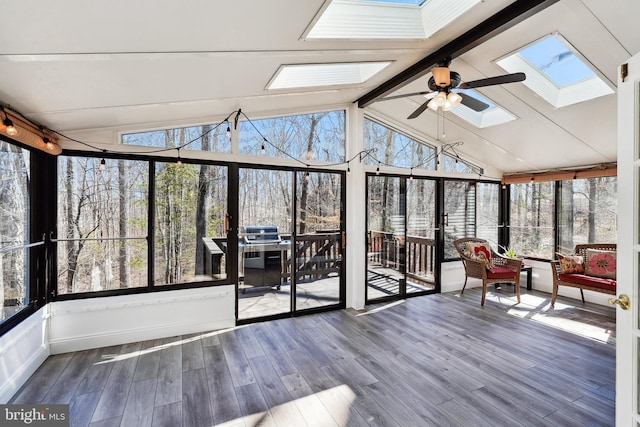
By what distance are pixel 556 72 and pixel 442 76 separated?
5.65 feet

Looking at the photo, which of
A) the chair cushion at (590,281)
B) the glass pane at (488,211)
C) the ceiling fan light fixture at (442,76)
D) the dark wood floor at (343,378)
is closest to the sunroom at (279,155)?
the ceiling fan light fixture at (442,76)

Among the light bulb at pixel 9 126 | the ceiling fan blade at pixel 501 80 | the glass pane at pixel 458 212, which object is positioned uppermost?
the ceiling fan blade at pixel 501 80

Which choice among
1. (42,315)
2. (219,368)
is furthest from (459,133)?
(42,315)

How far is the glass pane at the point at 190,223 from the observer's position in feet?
11.4

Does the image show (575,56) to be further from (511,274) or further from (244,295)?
(244,295)

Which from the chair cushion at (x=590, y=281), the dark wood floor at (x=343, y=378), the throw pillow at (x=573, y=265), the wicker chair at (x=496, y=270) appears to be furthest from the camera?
the wicker chair at (x=496, y=270)

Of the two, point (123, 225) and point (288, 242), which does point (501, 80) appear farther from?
point (123, 225)

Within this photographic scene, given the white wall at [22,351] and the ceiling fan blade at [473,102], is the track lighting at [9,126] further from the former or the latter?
the ceiling fan blade at [473,102]

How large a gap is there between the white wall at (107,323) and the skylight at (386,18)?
2997 millimetres

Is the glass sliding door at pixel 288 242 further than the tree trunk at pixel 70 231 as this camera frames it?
Yes

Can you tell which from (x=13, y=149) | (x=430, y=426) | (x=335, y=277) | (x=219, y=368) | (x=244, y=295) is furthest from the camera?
(x=335, y=277)

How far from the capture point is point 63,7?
137cm

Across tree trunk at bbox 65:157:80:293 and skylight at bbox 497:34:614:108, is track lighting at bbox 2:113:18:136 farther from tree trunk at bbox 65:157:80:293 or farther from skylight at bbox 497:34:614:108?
skylight at bbox 497:34:614:108

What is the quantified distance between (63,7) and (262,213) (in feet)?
9.03
